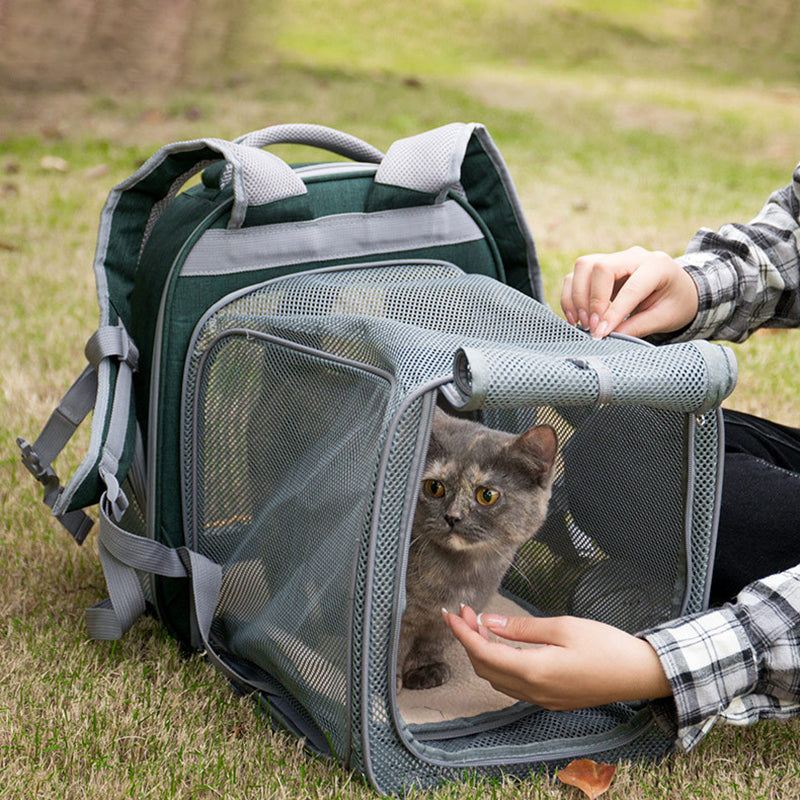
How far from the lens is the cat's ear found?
147cm

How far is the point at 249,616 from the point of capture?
1552 millimetres

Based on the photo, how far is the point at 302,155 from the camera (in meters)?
5.79

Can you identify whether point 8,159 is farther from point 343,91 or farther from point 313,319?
point 313,319

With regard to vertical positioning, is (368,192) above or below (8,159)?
above

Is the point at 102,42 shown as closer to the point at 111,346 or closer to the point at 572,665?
the point at 111,346

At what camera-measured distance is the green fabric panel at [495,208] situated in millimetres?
1812

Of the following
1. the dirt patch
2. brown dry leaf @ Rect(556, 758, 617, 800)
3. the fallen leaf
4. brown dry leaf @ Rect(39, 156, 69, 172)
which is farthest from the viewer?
the dirt patch

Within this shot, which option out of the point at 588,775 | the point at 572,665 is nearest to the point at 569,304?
the point at 572,665

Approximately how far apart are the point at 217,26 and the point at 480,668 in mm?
8721

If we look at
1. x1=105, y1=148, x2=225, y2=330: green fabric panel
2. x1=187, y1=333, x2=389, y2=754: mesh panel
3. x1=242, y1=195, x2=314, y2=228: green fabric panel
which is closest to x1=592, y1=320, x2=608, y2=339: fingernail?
x1=187, y1=333, x2=389, y2=754: mesh panel

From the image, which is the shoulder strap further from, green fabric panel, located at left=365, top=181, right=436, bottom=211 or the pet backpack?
green fabric panel, located at left=365, top=181, right=436, bottom=211

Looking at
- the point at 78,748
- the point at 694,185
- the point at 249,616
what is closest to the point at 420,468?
the point at 249,616

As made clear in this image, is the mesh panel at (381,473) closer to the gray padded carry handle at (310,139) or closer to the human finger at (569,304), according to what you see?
the human finger at (569,304)

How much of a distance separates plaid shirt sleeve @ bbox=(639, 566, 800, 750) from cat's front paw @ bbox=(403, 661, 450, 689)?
1.32 feet
